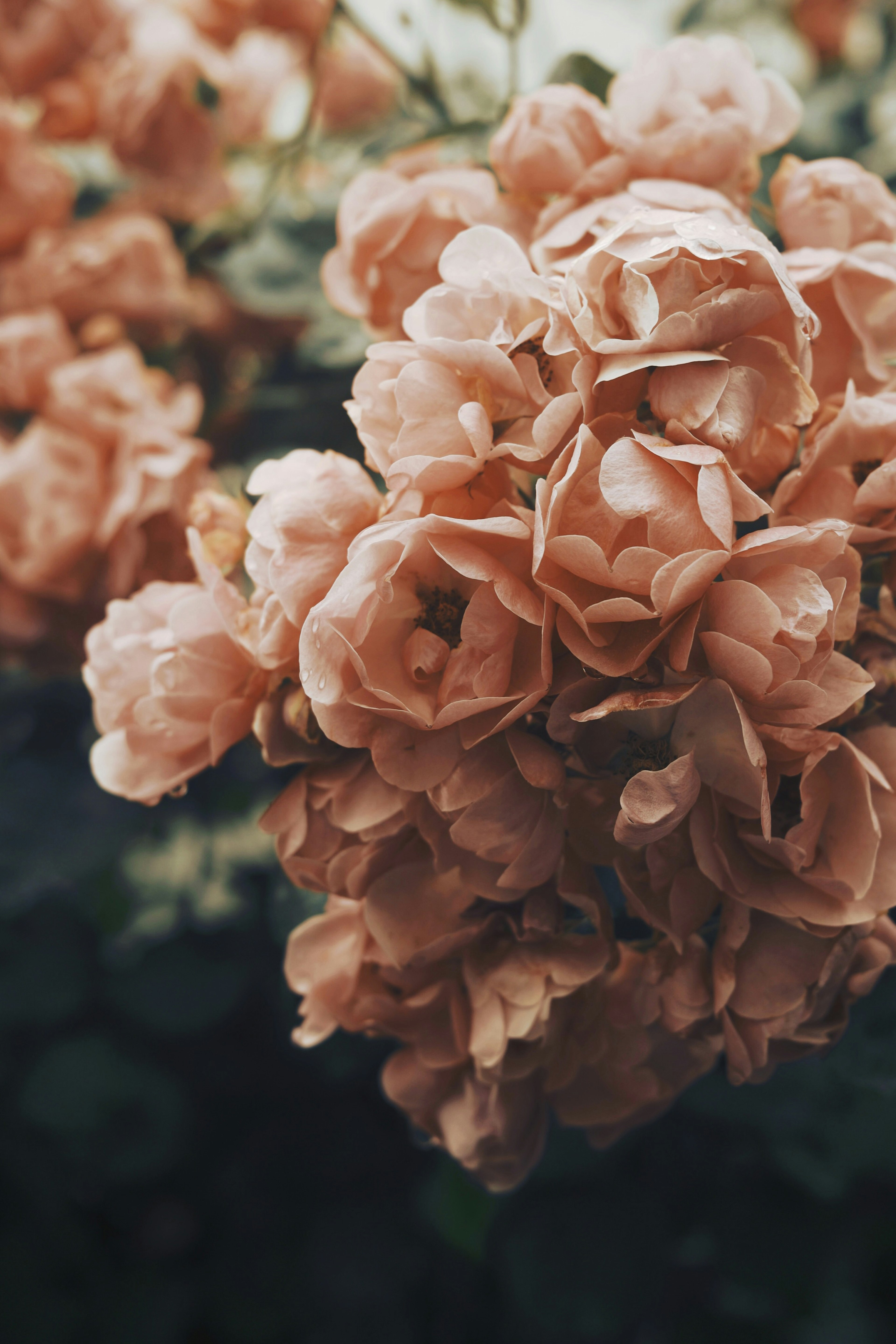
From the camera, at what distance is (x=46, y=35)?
2.31ft

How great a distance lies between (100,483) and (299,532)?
13.6 inches

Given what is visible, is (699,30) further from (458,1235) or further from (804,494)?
(458,1235)

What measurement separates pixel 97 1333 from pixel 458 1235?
0.37m

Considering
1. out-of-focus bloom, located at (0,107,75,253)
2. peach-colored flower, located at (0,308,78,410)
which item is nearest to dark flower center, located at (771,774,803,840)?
peach-colored flower, located at (0,308,78,410)

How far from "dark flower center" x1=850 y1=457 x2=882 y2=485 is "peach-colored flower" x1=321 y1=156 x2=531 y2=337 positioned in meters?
0.18

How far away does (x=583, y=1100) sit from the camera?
42 cm

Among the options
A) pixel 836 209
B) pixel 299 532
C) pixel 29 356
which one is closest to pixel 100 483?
pixel 29 356

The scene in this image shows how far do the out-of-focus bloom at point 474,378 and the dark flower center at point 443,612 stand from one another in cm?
4

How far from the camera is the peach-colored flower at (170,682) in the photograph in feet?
1.17

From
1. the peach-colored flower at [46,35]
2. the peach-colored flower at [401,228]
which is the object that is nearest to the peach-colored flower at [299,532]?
the peach-colored flower at [401,228]

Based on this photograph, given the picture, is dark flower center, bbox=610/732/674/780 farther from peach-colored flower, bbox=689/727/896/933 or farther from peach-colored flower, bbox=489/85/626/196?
peach-colored flower, bbox=489/85/626/196

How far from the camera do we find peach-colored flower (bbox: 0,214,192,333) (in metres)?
0.65

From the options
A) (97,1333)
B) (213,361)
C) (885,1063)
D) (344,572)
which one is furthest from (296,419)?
(97,1333)

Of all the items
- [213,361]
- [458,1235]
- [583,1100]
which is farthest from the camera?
[213,361]
